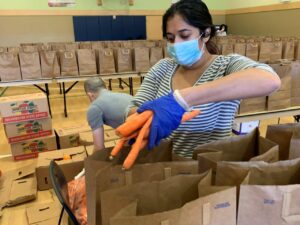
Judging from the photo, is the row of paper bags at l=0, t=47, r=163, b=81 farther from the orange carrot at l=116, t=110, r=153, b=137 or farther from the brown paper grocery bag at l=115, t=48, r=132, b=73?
the orange carrot at l=116, t=110, r=153, b=137

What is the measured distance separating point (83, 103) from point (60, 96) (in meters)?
0.88

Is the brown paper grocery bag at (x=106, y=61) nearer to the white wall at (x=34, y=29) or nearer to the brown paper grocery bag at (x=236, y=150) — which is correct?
the brown paper grocery bag at (x=236, y=150)

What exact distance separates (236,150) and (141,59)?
3.38m

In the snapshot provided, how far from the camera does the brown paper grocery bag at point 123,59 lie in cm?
406

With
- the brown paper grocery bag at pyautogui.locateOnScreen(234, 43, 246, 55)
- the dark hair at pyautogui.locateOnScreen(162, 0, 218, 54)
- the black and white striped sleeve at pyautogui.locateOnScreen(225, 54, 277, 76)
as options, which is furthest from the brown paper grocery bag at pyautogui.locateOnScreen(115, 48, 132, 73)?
the black and white striped sleeve at pyautogui.locateOnScreen(225, 54, 277, 76)

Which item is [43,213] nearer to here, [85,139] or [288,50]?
[85,139]

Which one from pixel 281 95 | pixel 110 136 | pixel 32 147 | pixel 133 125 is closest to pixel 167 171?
pixel 133 125

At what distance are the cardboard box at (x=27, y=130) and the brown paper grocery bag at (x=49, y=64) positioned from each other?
95cm

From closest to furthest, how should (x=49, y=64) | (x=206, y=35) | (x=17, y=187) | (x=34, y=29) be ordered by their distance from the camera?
1. (x=206, y=35)
2. (x=17, y=187)
3. (x=49, y=64)
4. (x=34, y=29)

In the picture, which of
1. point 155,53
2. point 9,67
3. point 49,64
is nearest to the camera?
point 9,67

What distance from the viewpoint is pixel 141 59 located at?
13.5 ft

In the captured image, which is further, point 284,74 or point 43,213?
point 284,74

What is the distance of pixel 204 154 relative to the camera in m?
0.77

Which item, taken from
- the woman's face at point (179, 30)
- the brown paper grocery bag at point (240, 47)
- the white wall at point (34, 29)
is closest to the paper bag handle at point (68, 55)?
the brown paper grocery bag at point (240, 47)
